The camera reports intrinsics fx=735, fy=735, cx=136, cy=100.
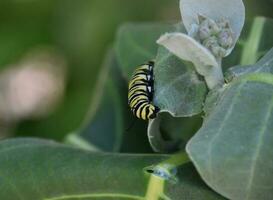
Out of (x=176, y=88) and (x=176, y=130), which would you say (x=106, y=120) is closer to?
(x=176, y=130)

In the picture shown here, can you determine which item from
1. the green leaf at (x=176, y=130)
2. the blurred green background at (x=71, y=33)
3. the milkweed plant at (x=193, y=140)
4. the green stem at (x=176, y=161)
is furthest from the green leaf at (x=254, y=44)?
the blurred green background at (x=71, y=33)

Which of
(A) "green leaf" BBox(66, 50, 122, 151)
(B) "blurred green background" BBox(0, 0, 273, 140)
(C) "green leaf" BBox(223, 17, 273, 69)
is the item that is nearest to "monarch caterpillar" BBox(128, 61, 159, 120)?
(C) "green leaf" BBox(223, 17, 273, 69)

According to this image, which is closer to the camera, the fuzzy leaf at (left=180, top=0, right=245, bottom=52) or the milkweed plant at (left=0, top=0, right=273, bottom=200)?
the milkweed plant at (left=0, top=0, right=273, bottom=200)

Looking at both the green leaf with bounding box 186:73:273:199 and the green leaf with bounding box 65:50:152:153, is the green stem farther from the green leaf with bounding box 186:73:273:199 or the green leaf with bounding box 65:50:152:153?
the green leaf with bounding box 65:50:152:153

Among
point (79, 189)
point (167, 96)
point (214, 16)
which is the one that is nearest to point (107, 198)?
point (79, 189)

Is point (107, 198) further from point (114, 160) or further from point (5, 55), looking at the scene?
point (5, 55)

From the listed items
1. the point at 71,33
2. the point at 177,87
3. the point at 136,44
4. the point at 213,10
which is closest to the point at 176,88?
the point at 177,87

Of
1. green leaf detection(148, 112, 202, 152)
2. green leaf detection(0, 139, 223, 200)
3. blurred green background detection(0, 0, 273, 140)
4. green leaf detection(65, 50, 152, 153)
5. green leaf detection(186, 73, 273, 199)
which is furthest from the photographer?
blurred green background detection(0, 0, 273, 140)
